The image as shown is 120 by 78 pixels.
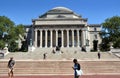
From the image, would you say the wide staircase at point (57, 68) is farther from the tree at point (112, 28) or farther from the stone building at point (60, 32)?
the stone building at point (60, 32)

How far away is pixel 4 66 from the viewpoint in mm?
32531

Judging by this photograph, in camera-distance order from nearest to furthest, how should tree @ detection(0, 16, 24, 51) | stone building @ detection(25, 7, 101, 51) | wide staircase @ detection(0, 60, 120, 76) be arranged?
wide staircase @ detection(0, 60, 120, 76) < tree @ detection(0, 16, 24, 51) < stone building @ detection(25, 7, 101, 51)

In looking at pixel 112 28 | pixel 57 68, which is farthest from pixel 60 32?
pixel 57 68

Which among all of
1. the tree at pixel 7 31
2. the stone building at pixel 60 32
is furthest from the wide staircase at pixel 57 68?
the stone building at pixel 60 32

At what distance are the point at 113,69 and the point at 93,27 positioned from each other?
7227cm

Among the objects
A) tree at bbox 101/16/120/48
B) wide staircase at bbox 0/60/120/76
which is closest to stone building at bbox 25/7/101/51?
tree at bbox 101/16/120/48

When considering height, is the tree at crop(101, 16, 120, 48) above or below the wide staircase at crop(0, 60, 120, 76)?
above

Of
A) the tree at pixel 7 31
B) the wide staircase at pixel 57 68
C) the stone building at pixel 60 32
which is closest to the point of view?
the wide staircase at pixel 57 68

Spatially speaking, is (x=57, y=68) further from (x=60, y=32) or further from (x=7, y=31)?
(x=60, y=32)

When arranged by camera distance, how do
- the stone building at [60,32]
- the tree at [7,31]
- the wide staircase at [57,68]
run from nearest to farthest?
the wide staircase at [57,68] → the tree at [7,31] → the stone building at [60,32]

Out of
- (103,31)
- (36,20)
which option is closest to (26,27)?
(36,20)

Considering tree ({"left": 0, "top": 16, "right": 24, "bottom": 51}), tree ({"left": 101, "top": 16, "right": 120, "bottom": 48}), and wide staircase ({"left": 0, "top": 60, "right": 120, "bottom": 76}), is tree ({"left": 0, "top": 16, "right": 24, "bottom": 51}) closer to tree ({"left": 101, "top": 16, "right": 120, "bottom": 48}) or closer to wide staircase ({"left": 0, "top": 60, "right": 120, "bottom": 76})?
tree ({"left": 101, "top": 16, "right": 120, "bottom": 48})

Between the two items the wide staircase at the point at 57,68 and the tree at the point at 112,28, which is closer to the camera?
the wide staircase at the point at 57,68

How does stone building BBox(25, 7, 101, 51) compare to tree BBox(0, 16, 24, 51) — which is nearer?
tree BBox(0, 16, 24, 51)
